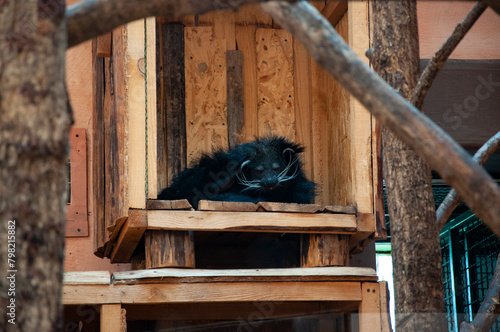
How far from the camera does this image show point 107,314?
378 cm

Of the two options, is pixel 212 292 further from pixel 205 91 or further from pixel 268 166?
pixel 205 91

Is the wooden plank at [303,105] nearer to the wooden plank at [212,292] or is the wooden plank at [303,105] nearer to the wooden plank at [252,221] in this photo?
the wooden plank at [252,221]

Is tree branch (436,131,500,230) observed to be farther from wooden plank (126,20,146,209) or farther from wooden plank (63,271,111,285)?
wooden plank (63,271,111,285)

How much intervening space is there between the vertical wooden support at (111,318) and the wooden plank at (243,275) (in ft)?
0.39

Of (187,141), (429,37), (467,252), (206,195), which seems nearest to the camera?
(206,195)

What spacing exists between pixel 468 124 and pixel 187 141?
183cm

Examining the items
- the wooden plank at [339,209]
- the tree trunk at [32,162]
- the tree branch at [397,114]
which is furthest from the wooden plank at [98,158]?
the tree trunk at [32,162]

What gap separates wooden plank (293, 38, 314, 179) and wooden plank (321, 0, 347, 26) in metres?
Answer: 0.44

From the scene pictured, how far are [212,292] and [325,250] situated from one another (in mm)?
639

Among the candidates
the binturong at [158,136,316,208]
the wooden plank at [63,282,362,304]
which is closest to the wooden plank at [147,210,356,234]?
the wooden plank at [63,282,362,304]

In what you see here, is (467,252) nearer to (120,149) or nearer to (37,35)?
(120,149)

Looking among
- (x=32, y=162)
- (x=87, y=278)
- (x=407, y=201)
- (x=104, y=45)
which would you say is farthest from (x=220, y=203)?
(x=32, y=162)

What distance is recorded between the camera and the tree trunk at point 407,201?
3.10 metres

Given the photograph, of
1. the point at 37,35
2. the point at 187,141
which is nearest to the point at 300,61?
the point at 187,141
